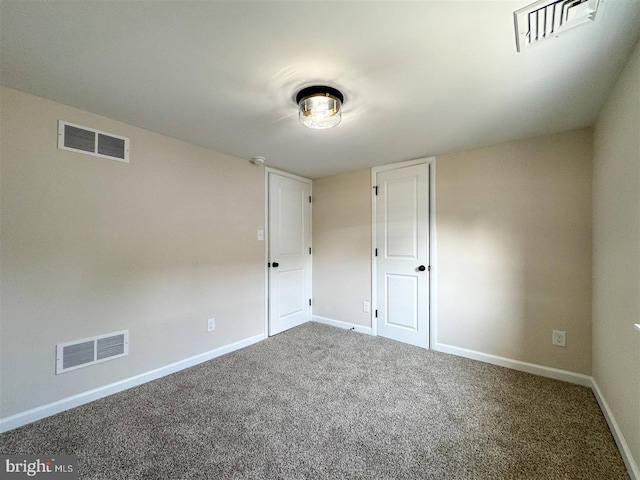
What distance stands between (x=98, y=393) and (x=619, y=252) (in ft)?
11.8

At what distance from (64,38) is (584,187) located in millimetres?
3517

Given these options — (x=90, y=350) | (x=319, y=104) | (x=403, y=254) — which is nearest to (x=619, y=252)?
(x=403, y=254)

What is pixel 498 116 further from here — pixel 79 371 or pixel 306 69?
pixel 79 371

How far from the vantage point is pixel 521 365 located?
2.39 meters

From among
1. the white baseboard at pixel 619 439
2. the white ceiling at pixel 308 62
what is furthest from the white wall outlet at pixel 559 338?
the white ceiling at pixel 308 62

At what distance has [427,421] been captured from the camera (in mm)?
1727

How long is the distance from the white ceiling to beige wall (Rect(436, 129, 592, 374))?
38 centimetres

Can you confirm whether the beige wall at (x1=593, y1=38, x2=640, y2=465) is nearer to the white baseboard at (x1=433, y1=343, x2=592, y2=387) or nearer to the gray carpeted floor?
the white baseboard at (x1=433, y1=343, x2=592, y2=387)

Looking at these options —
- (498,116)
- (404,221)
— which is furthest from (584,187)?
(404,221)

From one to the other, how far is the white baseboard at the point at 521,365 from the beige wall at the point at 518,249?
4 centimetres

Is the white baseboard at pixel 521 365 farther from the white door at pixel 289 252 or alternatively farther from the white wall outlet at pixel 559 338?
the white door at pixel 289 252

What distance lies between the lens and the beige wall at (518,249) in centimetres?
217
